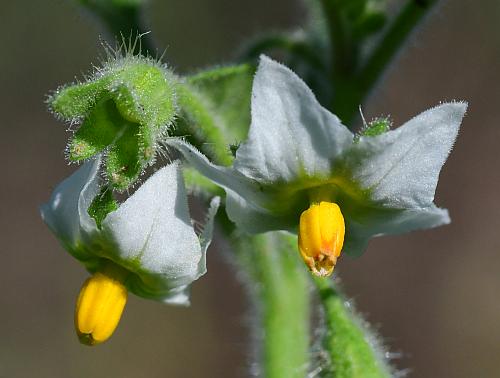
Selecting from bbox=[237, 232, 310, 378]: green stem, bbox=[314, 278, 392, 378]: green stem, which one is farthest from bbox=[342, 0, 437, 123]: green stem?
bbox=[314, 278, 392, 378]: green stem

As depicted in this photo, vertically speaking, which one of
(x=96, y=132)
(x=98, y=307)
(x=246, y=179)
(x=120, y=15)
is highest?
(x=120, y=15)

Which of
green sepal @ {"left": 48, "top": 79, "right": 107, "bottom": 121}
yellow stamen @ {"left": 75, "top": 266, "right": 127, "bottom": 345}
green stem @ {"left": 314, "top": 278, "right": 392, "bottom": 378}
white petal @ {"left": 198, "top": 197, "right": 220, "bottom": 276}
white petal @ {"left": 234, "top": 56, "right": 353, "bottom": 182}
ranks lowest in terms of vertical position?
green stem @ {"left": 314, "top": 278, "right": 392, "bottom": 378}

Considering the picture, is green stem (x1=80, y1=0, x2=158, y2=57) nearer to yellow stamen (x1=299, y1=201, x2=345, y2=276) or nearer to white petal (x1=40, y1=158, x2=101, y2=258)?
white petal (x1=40, y1=158, x2=101, y2=258)

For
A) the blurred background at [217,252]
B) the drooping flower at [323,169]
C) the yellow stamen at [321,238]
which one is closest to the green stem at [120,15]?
the drooping flower at [323,169]

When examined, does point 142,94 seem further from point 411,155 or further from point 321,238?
point 411,155

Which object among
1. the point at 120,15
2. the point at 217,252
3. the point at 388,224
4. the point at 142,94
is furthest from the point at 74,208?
the point at 217,252

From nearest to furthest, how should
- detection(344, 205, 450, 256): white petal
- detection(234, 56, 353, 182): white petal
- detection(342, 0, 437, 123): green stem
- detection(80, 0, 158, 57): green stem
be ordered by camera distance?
1. detection(234, 56, 353, 182): white petal
2. detection(344, 205, 450, 256): white petal
3. detection(342, 0, 437, 123): green stem
4. detection(80, 0, 158, 57): green stem

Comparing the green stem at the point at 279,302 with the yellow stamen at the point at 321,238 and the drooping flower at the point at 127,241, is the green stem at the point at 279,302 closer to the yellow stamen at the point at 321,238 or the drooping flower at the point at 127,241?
the drooping flower at the point at 127,241
